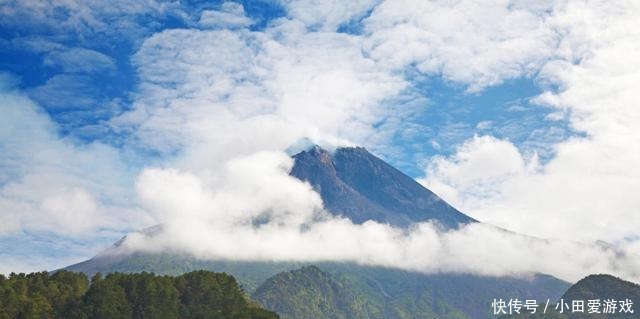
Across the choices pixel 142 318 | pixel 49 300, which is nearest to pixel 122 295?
pixel 142 318

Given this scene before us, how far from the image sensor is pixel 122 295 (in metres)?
199

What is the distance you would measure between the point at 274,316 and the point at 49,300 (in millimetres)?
71202

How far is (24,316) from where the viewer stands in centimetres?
17800

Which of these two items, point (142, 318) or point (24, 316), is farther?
point (142, 318)

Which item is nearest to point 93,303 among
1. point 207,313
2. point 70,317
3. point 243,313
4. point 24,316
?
point 70,317

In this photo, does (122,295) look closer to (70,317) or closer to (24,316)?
(70,317)

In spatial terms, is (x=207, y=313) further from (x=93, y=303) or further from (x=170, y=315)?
(x=93, y=303)

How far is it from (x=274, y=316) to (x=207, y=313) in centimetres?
2298

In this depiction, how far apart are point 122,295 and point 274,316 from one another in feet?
162

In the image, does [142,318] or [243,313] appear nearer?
[243,313]

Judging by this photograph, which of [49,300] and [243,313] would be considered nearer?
[243,313]

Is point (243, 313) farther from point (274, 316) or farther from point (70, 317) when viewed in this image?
point (70, 317)

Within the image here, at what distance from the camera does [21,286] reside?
196m

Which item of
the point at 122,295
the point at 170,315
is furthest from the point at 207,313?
the point at 122,295
